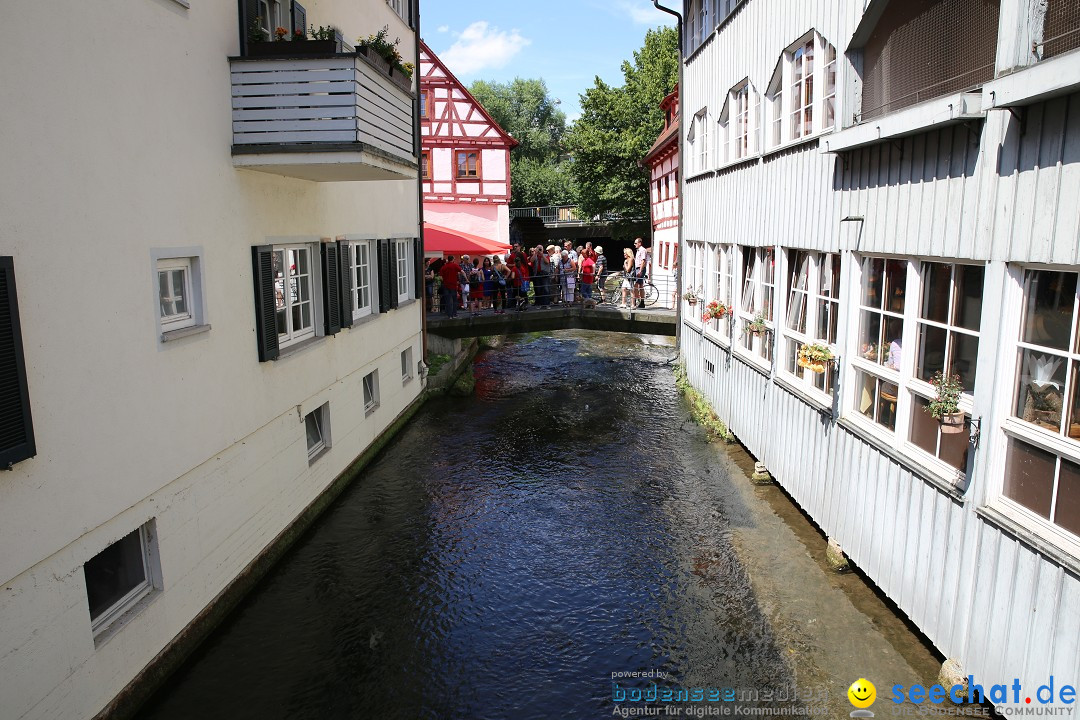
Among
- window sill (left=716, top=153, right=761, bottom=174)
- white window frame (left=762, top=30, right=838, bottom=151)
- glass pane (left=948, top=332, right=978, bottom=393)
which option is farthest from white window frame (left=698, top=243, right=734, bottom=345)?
glass pane (left=948, top=332, right=978, bottom=393)

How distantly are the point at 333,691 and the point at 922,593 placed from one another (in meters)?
4.70

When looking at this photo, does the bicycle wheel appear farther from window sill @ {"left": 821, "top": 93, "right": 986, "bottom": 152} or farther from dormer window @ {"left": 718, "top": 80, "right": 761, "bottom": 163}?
window sill @ {"left": 821, "top": 93, "right": 986, "bottom": 152}

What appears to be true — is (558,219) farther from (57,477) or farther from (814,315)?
(57,477)

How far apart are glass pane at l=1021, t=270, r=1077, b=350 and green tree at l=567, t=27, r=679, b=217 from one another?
38556mm

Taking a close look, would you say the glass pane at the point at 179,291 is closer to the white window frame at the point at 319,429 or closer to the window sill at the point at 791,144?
the white window frame at the point at 319,429

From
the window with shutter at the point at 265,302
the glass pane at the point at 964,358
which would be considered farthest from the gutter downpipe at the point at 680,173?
the glass pane at the point at 964,358

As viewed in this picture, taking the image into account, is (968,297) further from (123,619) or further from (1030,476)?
(123,619)

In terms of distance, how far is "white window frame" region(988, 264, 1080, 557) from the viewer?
14.7 feet

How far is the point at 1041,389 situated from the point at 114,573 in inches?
258

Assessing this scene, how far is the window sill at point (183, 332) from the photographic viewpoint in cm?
639

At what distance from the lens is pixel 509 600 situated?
7.66m

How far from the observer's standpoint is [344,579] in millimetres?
8203

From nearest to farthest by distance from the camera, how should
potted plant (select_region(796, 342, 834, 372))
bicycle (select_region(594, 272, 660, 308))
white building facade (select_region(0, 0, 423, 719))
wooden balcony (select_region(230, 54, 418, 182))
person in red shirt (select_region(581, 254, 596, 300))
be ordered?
1. white building facade (select_region(0, 0, 423, 719))
2. wooden balcony (select_region(230, 54, 418, 182))
3. potted plant (select_region(796, 342, 834, 372))
4. person in red shirt (select_region(581, 254, 596, 300))
5. bicycle (select_region(594, 272, 660, 308))

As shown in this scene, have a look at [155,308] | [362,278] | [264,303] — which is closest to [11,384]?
[155,308]
